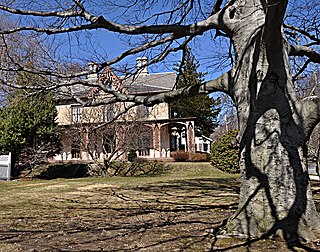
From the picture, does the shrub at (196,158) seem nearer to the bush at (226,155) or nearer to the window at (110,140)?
the bush at (226,155)

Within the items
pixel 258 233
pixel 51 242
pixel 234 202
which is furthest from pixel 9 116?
pixel 258 233

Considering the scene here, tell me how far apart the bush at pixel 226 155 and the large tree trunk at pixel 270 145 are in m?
15.5

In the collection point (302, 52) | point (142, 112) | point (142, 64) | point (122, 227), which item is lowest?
point (122, 227)

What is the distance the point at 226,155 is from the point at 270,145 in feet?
53.6

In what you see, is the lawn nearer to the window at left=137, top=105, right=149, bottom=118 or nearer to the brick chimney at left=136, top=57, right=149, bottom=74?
the brick chimney at left=136, top=57, right=149, bottom=74

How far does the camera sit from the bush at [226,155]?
19.5 meters

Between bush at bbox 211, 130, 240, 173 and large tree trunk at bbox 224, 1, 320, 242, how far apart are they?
15.5 metres

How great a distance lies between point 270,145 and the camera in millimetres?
3957

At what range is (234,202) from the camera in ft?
23.6

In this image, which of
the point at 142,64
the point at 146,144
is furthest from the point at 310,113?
the point at 146,144

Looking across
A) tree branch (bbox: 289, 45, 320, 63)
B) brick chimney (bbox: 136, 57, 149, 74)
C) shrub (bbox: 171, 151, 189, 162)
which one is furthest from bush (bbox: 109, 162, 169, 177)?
tree branch (bbox: 289, 45, 320, 63)

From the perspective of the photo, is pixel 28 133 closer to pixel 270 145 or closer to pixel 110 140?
pixel 110 140

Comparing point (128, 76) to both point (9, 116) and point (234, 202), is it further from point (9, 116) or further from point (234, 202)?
point (9, 116)

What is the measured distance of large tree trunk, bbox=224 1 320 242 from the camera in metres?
3.79
